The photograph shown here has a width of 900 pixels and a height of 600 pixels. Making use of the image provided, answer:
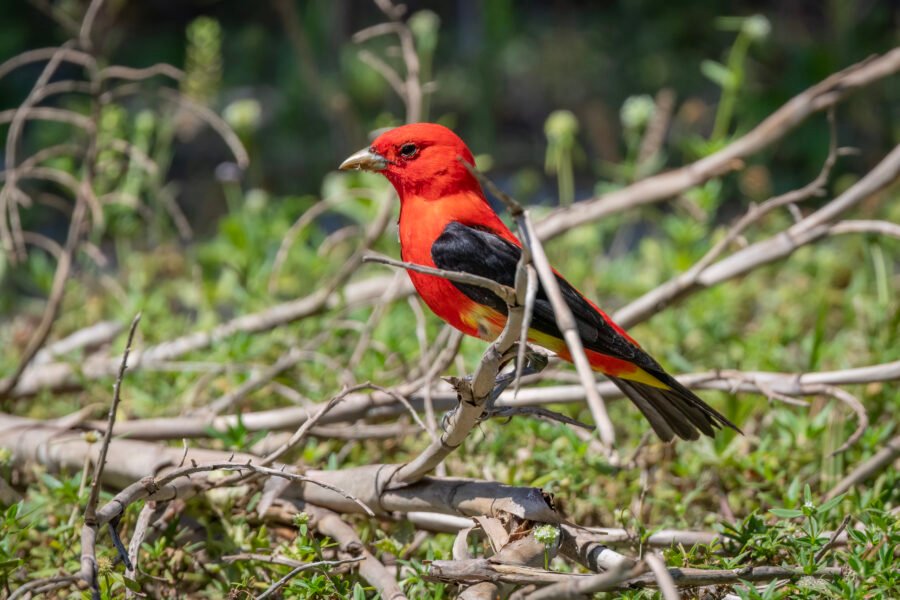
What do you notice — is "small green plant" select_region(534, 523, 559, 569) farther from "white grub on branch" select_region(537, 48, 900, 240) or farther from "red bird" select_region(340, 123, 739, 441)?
"white grub on branch" select_region(537, 48, 900, 240)

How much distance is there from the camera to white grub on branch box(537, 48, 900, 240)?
3342mm

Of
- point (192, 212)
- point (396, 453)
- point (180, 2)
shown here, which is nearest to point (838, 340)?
point (396, 453)

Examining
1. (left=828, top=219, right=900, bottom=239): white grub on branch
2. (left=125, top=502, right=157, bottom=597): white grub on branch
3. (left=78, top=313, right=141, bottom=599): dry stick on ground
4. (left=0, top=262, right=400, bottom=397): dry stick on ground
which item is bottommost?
(left=0, top=262, right=400, bottom=397): dry stick on ground

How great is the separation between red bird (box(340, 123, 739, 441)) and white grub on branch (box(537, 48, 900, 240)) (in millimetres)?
1091

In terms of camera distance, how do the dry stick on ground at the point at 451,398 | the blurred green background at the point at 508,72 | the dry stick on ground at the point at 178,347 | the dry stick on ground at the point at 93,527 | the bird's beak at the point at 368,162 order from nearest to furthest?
the dry stick on ground at the point at 93,527 → the bird's beak at the point at 368,162 → the dry stick on ground at the point at 451,398 → the dry stick on ground at the point at 178,347 → the blurred green background at the point at 508,72

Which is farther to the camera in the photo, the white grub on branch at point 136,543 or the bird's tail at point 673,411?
the bird's tail at point 673,411

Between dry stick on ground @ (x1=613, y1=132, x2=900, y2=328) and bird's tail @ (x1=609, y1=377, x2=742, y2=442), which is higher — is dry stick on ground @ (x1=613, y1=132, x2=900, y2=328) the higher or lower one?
the higher one

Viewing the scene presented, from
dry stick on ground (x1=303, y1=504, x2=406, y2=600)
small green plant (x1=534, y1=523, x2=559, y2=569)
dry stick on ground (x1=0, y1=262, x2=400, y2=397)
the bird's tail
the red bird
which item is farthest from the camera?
dry stick on ground (x1=0, y1=262, x2=400, y2=397)

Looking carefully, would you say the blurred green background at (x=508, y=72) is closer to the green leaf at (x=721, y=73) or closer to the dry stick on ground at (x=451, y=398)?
the green leaf at (x=721, y=73)

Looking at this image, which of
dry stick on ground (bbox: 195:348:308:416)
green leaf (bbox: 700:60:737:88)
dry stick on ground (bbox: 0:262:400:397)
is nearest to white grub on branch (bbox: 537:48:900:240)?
green leaf (bbox: 700:60:737:88)

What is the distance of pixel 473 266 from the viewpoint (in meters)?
2.11

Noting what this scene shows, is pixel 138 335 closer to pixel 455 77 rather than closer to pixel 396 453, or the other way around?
pixel 396 453

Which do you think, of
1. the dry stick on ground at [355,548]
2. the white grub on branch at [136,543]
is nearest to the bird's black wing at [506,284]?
the dry stick on ground at [355,548]

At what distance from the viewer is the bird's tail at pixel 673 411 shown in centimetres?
229
